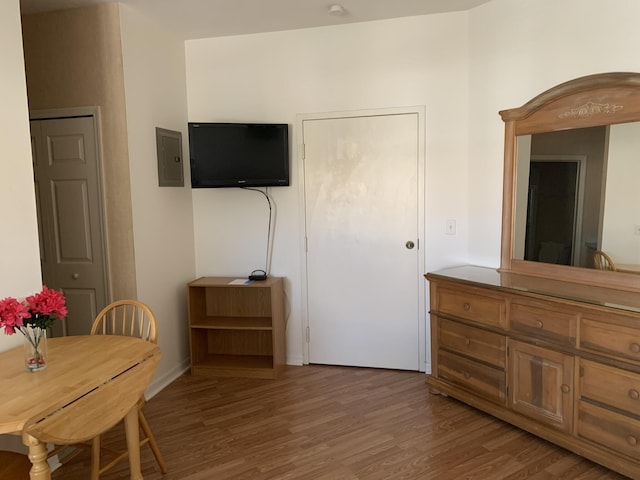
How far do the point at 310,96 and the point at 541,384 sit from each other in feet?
8.47

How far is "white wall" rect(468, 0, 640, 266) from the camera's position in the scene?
252 cm

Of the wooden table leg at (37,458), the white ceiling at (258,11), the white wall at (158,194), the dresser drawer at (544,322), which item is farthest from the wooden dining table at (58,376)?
the white ceiling at (258,11)

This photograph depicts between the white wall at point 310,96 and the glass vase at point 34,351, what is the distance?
6.74ft

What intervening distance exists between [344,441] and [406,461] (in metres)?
0.39

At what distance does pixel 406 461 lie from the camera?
2467 mm

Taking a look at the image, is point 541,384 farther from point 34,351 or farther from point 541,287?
point 34,351

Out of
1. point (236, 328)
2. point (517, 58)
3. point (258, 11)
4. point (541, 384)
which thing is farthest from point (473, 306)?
point (258, 11)

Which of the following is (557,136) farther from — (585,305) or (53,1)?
(53,1)

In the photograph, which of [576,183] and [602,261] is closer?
[602,261]

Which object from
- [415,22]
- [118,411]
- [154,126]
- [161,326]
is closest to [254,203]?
[154,126]

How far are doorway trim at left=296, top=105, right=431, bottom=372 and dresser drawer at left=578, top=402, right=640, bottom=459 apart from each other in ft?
4.49

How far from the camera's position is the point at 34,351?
1.90 metres

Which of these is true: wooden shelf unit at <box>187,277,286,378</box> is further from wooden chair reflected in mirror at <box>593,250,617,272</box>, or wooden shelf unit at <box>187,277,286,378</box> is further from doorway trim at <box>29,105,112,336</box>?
wooden chair reflected in mirror at <box>593,250,617,272</box>

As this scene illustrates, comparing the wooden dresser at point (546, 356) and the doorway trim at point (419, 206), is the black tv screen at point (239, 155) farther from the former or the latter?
the wooden dresser at point (546, 356)
